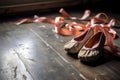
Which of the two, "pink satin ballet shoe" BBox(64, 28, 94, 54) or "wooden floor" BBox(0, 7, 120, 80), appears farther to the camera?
"pink satin ballet shoe" BBox(64, 28, 94, 54)

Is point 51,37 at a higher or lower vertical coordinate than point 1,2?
lower

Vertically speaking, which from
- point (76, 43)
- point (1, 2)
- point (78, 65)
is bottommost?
point (78, 65)

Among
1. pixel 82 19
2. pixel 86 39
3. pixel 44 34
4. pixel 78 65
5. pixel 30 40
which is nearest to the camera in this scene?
pixel 78 65

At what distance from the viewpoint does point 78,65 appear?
132 cm

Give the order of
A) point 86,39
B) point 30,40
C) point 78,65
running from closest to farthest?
point 78,65 < point 86,39 < point 30,40

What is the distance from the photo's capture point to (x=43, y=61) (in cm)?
138

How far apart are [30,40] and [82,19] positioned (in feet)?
A: 2.48

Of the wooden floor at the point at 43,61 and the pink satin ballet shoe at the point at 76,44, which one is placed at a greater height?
the pink satin ballet shoe at the point at 76,44

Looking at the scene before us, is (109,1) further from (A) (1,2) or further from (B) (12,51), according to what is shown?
(B) (12,51)

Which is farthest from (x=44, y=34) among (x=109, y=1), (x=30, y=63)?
(x=109, y=1)

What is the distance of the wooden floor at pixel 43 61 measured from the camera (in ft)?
3.99

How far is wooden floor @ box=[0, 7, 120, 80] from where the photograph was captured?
121 cm

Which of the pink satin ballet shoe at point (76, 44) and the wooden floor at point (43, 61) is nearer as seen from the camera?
the wooden floor at point (43, 61)

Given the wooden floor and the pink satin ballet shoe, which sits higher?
the pink satin ballet shoe
